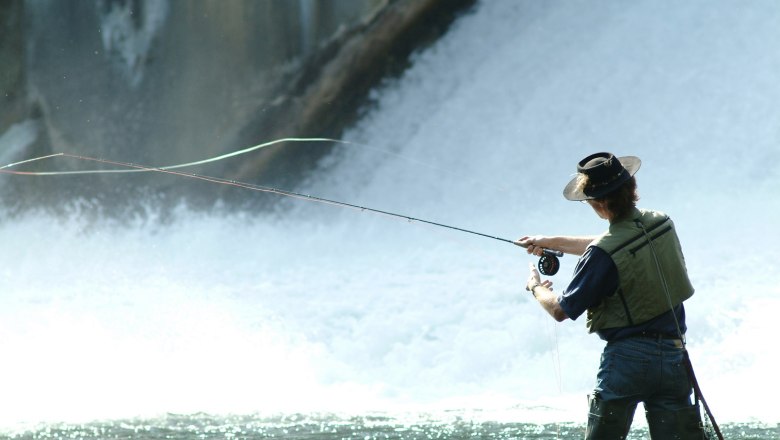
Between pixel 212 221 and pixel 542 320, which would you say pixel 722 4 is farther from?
pixel 212 221

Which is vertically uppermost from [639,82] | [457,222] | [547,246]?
[639,82]

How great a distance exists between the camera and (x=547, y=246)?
3715 millimetres

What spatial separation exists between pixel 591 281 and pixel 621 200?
1.02 ft

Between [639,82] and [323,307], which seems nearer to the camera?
[323,307]

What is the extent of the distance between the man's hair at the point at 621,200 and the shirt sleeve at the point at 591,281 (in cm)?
18

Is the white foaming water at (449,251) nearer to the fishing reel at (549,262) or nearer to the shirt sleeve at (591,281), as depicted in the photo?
the fishing reel at (549,262)

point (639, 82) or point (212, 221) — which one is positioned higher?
point (639, 82)

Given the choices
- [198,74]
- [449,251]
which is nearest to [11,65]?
[198,74]

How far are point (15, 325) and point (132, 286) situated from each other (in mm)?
1325

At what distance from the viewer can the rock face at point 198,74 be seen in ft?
40.6

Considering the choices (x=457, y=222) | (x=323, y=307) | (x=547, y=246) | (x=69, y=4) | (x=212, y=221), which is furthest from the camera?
A: (x=69, y=4)

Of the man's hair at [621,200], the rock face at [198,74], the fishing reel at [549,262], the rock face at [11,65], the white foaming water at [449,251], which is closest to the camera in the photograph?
the man's hair at [621,200]

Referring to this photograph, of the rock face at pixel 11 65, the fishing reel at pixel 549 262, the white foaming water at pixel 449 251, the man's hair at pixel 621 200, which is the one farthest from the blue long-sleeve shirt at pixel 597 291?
the rock face at pixel 11 65

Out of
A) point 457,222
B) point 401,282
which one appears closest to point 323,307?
point 401,282
